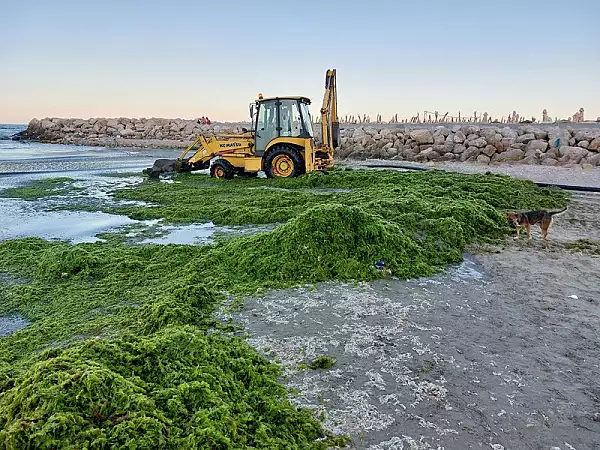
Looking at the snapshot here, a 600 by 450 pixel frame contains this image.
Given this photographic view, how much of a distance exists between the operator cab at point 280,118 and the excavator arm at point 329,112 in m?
0.97

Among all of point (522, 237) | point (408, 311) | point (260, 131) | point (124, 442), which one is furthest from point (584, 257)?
point (260, 131)

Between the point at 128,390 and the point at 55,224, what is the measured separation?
20.9 feet

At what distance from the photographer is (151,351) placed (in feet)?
8.55

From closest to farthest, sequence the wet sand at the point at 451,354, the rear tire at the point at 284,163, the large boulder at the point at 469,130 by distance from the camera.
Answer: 1. the wet sand at the point at 451,354
2. the rear tire at the point at 284,163
3. the large boulder at the point at 469,130

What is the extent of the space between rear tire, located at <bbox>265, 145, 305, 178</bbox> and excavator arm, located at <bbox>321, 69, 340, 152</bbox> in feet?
5.69

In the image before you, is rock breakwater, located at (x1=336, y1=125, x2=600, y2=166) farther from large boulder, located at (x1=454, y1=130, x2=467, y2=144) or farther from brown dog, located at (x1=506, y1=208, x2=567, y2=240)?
brown dog, located at (x1=506, y1=208, x2=567, y2=240)

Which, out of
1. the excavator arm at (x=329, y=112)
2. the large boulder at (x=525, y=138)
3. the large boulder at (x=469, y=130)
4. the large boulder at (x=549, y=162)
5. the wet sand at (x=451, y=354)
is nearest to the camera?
the wet sand at (x=451, y=354)

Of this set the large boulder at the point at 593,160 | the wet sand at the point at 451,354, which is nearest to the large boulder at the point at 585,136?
the large boulder at the point at 593,160

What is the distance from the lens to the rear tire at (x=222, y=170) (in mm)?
13320

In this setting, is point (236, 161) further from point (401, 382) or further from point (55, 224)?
point (401, 382)

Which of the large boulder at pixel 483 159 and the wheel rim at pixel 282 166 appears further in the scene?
the large boulder at pixel 483 159

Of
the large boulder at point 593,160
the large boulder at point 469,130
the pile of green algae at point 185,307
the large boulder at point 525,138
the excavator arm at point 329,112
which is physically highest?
the excavator arm at point 329,112

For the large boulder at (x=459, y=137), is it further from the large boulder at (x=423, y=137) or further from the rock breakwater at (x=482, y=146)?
the large boulder at (x=423, y=137)

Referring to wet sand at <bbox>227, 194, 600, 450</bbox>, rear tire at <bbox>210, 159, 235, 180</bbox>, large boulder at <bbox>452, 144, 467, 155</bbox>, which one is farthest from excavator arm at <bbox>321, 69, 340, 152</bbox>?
wet sand at <bbox>227, 194, 600, 450</bbox>
